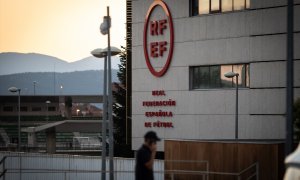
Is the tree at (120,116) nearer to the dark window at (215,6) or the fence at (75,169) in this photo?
the fence at (75,169)

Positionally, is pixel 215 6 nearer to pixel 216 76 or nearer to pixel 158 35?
pixel 216 76

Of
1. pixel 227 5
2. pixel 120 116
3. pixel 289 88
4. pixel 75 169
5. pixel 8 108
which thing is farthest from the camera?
pixel 8 108

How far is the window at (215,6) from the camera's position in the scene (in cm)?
3434

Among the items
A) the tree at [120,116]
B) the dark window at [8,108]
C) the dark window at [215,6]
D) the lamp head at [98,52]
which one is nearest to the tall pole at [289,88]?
the lamp head at [98,52]

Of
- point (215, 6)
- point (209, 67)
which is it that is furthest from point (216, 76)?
point (215, 6)

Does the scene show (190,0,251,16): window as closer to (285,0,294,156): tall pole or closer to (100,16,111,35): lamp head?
(100,16,111,35): lamp head

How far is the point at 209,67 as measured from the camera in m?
35.4

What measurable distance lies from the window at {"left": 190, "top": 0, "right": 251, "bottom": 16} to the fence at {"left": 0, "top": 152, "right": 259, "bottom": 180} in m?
10.3

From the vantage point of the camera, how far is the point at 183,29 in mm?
36219

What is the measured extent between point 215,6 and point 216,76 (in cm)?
377

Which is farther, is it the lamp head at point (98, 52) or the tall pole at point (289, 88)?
the lamp head at point (98, 52)

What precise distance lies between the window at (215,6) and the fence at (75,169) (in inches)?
404

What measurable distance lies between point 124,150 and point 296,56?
2822cm

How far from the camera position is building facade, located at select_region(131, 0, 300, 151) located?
33031mm
